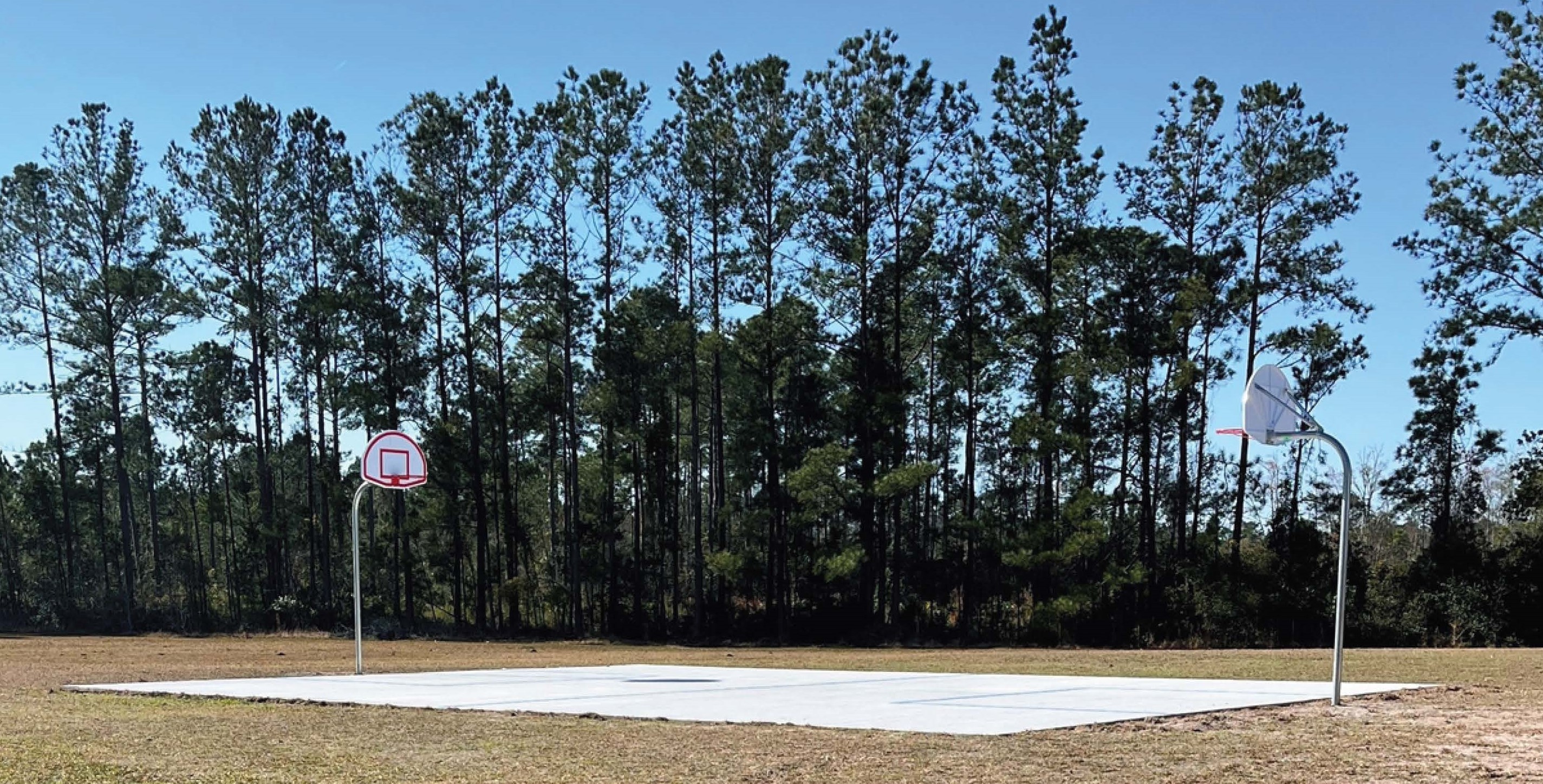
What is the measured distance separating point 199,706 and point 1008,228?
29.3m

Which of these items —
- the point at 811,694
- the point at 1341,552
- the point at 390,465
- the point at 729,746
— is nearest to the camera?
the point at 729,746

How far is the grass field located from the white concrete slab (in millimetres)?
390

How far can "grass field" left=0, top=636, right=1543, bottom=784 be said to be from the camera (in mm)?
6406

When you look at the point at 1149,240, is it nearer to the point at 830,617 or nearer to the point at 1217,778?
the point at 830,617

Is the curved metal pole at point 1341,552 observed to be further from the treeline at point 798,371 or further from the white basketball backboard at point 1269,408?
the treeline at point 798,371

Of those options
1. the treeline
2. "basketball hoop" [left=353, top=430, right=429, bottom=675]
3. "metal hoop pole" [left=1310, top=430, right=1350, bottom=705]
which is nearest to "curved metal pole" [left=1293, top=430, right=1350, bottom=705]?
"metal hoop pole" [left=1310, top=430, right=1350, bottom=705]

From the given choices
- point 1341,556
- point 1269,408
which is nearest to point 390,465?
point 1269,408

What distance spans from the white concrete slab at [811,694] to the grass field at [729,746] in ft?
1.28

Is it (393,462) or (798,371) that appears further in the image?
(798,371)

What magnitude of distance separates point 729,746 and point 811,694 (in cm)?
353

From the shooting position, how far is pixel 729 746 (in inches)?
291

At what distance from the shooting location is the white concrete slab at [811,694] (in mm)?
8750

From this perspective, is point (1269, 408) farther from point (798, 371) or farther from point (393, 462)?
point (798, 371)

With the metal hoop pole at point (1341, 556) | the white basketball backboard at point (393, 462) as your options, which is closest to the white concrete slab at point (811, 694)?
the metal hoop pole at point (1341, 556)
